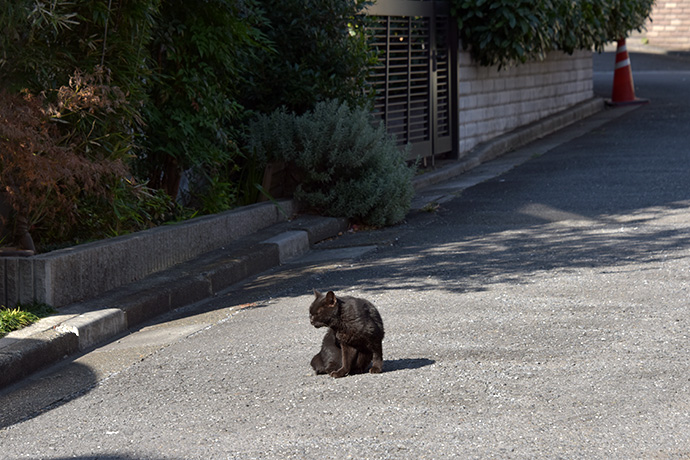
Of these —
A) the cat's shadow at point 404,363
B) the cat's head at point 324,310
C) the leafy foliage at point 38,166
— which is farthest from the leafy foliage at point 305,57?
the cat's head at point 324,310

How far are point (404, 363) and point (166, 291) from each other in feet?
7.44

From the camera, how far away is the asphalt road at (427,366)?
12.6 ft

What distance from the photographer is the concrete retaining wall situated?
5828mm

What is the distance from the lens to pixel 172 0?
7.96 m

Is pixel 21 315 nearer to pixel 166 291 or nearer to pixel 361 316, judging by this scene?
pixel 166 291

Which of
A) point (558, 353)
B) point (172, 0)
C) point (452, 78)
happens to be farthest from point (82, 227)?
point (452, 78)

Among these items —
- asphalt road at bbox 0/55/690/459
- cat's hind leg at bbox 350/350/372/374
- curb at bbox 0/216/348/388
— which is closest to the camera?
asphalt road at bbox 0/55/690/459

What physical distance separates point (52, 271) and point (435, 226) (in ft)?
14.2

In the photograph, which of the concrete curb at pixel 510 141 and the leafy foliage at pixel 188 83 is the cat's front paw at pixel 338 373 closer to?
the leafy foliage at pixel 188 83

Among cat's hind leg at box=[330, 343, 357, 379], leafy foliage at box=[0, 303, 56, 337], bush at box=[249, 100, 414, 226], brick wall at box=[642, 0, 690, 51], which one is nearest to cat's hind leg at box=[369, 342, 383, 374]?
cat's hind leg at box=[330, 343, 357, 379]

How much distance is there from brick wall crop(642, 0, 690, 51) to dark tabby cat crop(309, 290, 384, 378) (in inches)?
1261

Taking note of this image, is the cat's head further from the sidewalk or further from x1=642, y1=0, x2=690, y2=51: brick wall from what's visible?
x1=642, y1=0, x2=690, y2=51: brick wall

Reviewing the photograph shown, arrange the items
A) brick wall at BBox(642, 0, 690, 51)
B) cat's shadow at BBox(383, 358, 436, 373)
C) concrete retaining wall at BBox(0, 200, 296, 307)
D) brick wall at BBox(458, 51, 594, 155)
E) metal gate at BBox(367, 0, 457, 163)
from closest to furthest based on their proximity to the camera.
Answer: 1. cat's shadow at BBox(383, 358, 436, 373)
2. concrete retaining wall at BBox(0, 200, 296, 307)
3. metal gate at BBox(367, 0, 457, 163)
4. brick wall at BBox(458, 51, 594, 155)
5. brick wall at BBox(642, 0, 690, 51)

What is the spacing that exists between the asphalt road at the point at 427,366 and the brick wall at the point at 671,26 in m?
27.7
